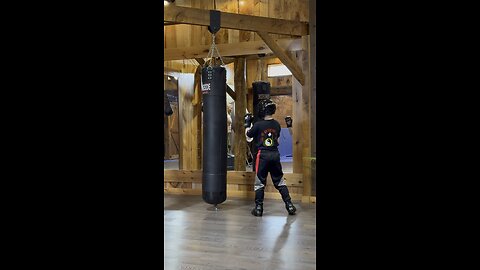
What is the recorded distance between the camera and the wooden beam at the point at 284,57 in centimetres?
543

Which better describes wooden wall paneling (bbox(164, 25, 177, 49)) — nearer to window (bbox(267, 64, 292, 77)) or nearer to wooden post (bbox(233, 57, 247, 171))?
wooden post (bbox(233, 57, 247, 171))

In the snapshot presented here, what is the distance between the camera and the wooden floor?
318 centimetres

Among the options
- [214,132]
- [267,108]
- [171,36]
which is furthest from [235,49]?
[214,132]

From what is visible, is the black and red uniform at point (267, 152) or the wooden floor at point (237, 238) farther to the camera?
the black and red uniform at point (267, 152)

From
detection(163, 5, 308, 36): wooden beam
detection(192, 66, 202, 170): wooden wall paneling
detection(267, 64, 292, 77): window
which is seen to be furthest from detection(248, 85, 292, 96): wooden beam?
detection(163, 5, 308, 36): wooden beam

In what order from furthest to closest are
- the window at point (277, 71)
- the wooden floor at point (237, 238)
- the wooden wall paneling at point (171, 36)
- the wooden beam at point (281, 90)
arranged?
the wooden beam at point (281, 90) < the window at point (277, 71) < the wooden wall paneling at point (171, 36) < the wooden floor at point (237, 238)

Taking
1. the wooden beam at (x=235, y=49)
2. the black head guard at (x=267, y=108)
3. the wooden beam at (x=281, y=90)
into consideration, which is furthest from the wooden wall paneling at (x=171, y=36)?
the wooden beam at (x=281, y=90)

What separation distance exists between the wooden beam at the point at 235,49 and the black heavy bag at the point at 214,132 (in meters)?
1.30

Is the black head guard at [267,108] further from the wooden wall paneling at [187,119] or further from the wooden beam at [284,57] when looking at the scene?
the wooden wall paneling at [187,119]

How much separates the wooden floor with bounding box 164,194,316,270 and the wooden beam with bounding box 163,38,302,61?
2.41 meters

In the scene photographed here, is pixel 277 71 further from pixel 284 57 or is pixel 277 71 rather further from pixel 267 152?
pixel 267 152
